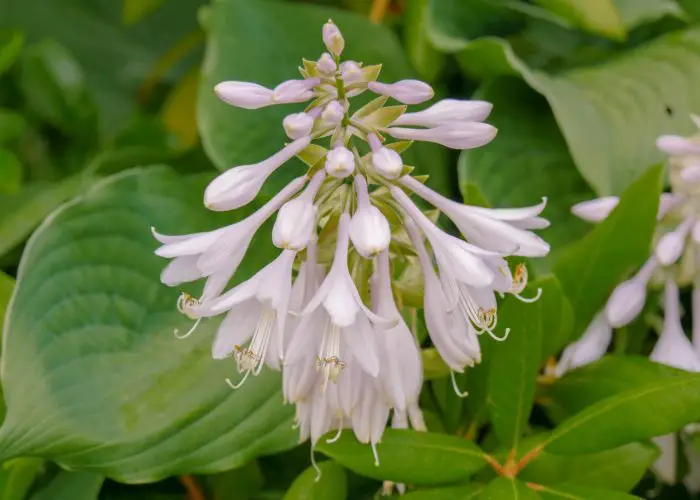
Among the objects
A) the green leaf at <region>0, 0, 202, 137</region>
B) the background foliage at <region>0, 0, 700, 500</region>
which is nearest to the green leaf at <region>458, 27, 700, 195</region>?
the background foliage at <region>0, 0, 700, 500</region>

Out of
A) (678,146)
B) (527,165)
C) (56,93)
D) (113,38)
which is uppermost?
(678,146)

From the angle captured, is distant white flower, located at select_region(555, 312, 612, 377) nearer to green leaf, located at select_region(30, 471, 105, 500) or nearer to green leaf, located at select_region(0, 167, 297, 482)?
green leaf, located at select_region(0, 167, 297, 482)

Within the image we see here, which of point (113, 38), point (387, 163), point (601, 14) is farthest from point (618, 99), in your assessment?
point (113, 38)

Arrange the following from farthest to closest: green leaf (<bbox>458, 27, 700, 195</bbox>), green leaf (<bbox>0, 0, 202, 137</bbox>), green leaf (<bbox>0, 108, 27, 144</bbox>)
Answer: green leaf (<bbox>0, 0, 202, 137</bbox>) < green leaf (<bbox>0, 108, 27, 144</bbox>) < green leaf (<bbox>458, 27, 700, 195</bbox>)

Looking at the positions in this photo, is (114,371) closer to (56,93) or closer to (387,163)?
(387,163)

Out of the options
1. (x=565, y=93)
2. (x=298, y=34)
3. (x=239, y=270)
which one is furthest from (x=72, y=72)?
(x=565, y=93)
